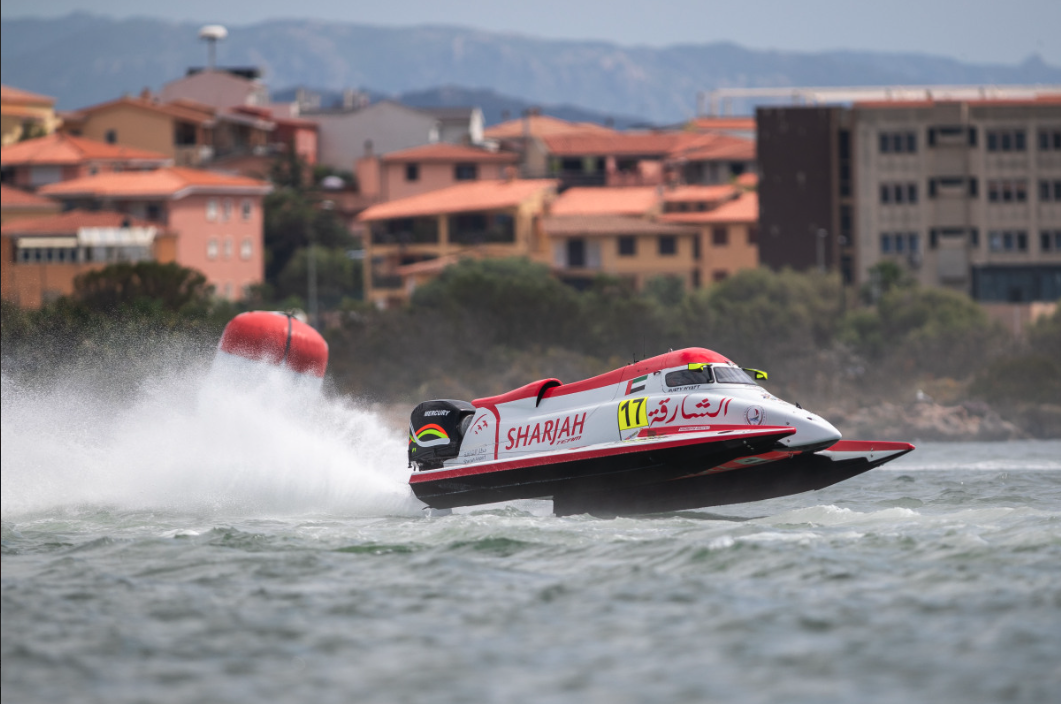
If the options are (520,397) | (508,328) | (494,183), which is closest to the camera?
(520,397)

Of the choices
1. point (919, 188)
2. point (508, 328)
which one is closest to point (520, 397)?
point (508, 328)

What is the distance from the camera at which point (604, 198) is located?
76312 millimetres

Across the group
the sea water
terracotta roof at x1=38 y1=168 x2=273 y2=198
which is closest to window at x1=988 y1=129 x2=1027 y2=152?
terracotta roof at x1=38 y1=168 x2=273 y2=198

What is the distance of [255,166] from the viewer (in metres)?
88.1

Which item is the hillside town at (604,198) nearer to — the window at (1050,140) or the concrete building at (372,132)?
the window at (1050,140)

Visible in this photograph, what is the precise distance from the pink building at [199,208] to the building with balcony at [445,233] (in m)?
5.99

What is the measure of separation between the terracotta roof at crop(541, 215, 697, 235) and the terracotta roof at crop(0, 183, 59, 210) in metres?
23.5

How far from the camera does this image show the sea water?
34.3ft

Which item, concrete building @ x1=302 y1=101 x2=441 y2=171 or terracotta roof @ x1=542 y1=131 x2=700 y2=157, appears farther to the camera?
concrete building @ x1=302 y1=101 x2=441 y2=171

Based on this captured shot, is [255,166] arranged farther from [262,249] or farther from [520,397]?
[520,397]

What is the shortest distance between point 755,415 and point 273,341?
7.02 metres

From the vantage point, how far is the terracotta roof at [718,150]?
8038 centimetres

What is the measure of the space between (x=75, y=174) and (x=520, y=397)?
5644cm

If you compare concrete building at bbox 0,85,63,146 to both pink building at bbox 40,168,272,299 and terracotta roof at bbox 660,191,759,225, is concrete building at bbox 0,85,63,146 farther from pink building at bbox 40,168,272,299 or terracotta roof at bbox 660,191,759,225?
terracotta roof at bbox 660,191,759,225
